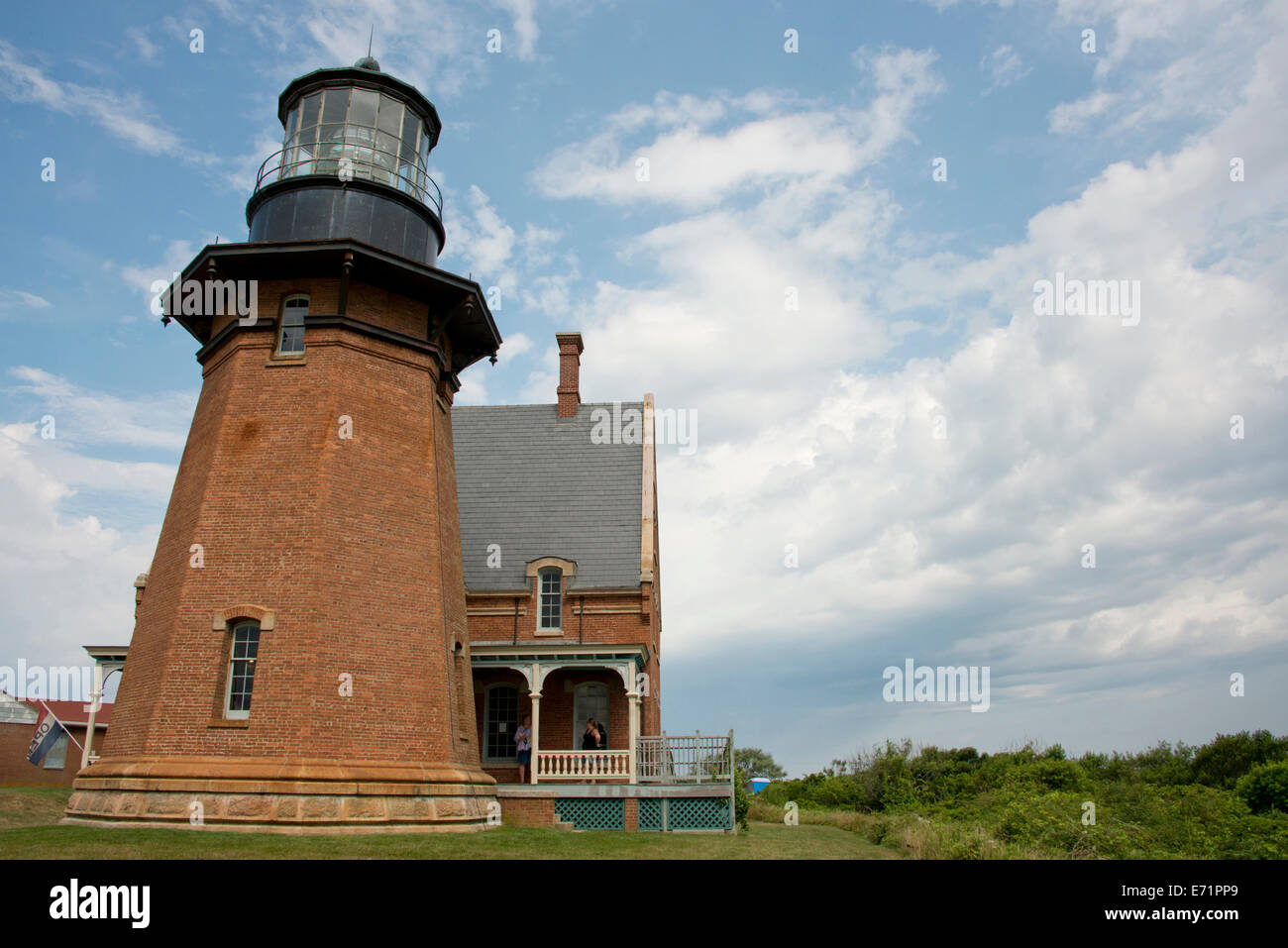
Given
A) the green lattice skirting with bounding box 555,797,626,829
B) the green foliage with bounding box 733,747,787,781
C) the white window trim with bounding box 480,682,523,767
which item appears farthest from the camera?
the green foliage with bounding box 733,747,787,781

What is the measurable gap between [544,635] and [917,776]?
2007cm

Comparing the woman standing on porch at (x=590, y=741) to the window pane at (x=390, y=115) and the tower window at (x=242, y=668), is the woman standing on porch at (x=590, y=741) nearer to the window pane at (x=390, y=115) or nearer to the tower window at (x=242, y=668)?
the tower window at (x=242, y=668)

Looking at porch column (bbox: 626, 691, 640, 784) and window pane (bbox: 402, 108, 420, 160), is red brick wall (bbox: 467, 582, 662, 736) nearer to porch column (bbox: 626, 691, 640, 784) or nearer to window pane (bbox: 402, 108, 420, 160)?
porch column (bbox: 626, 691, 640, 784)

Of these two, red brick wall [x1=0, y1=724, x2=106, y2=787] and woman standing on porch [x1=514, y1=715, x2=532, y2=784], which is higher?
woman standing on porch [x1=514, y1=715, x2=532, y2=784]

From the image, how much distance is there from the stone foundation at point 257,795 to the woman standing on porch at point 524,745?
19.4 feet

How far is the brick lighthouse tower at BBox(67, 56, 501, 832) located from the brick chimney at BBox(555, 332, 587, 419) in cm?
921

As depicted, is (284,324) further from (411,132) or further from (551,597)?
(551,597)

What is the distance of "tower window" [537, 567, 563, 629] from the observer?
2236cm

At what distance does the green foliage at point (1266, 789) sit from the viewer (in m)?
23.8

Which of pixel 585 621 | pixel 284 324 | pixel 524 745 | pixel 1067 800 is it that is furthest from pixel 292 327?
pixel 1067 800

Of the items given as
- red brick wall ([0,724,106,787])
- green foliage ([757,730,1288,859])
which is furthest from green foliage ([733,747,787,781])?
red brick wall ([0,724,106,787])

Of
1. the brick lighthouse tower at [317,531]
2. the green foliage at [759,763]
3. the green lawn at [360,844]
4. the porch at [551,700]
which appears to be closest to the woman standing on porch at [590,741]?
the porch at [551,700]
